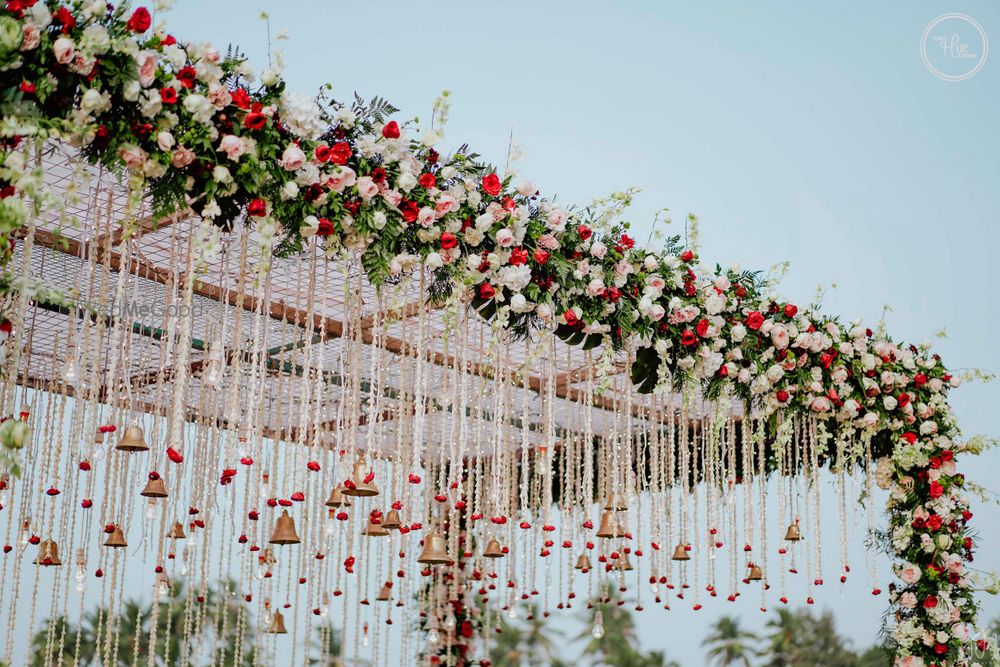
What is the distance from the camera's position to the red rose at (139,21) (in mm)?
3447

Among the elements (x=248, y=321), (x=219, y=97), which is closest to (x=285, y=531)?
(x=219, y=97)

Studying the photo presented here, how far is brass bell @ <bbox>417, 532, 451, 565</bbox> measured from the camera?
4.75 meters

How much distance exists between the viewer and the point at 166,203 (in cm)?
373

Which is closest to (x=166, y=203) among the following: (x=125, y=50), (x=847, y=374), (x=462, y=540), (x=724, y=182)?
(x=125, y=50)

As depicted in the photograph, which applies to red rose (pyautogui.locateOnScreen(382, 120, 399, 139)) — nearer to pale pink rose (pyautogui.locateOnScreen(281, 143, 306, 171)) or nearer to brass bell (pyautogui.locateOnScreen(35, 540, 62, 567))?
pale pink rose (pyautogui.locateOnScreen(281, 143, 306, 171))

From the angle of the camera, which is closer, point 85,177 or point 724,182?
point 85,177

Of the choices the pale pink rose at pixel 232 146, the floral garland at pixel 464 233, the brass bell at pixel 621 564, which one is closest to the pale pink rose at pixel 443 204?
the floral garland at pixel 464 233

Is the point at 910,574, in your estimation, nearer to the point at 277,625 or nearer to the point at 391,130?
the point at 277,625

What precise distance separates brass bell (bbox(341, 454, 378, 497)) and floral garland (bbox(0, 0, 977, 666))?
2.49 ft

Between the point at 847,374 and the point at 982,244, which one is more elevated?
the point at 982,244

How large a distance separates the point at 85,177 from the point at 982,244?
44.5 feet

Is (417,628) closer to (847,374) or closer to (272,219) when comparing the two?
(847,374)

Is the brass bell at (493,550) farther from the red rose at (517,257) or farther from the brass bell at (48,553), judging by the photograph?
the brass bell at (48,553)

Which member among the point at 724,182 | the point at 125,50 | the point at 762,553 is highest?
the point at 724,182
